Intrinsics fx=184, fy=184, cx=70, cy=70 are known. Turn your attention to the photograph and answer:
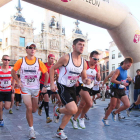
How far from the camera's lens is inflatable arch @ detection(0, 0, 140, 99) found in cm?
651

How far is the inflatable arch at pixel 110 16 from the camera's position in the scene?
6.51 metres

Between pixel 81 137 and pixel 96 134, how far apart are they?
446 mm

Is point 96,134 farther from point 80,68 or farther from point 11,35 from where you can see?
point 11,35

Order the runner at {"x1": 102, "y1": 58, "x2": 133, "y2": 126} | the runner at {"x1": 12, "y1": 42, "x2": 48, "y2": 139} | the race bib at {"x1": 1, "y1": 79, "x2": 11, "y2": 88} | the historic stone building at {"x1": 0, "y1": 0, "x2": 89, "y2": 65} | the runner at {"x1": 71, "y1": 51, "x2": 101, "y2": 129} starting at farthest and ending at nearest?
the historic stone building at {"x1": 0, "y1": 0, "x2": 89, "y2": 65} → the race bib at {"x1": 1, "y1": 79, "x2": 11, "y2": 88} → the runner at {"x1": 102, "y1": 58, "x2": 133, "y2": 126} → the runner at {"x1": 71, "y1": 51, "x2": 101, "y2": 129} → the runner at {"x1": 12, "y1": 42, "x2": 48, "y2": 139}

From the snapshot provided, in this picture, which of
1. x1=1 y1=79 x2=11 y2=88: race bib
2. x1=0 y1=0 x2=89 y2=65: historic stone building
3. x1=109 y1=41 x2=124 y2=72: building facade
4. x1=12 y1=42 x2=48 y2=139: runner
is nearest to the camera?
x1=12 y1=42 x2=48 y2=139: runner

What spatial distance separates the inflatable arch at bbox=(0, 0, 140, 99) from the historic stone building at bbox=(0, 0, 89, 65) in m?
31.4

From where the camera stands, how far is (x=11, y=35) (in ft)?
125

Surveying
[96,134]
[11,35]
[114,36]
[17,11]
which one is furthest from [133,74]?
[17,11]

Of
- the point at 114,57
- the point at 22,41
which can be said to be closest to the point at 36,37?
the point at 22,41

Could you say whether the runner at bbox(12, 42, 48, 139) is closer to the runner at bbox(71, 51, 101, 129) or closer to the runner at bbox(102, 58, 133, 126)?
the runner at bbox(71, 51, 101, 129)

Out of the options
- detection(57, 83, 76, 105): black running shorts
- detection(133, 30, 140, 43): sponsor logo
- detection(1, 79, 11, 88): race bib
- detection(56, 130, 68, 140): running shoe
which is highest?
detection(133, 30, 140, 43): sponsor logo

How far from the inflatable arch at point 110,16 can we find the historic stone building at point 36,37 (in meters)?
31.4

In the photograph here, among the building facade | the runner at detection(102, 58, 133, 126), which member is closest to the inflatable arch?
the runner at detection(102, 58, 133, 126)

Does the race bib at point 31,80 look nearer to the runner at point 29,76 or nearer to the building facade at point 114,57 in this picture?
the runner at point 29,76
